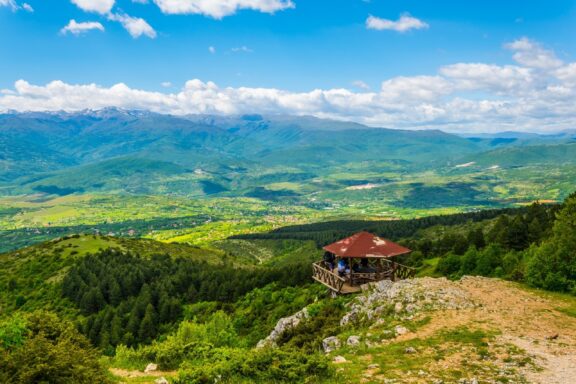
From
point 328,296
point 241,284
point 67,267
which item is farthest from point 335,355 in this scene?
point 67,267

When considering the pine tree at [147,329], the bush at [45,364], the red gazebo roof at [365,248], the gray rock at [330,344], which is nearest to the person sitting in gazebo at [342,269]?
the red gazebo roof at [365,248]

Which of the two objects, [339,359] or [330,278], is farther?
[330,278]

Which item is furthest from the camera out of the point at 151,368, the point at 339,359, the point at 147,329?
the point at 147,329

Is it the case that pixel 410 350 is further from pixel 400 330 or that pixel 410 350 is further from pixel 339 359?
pixel 339 359

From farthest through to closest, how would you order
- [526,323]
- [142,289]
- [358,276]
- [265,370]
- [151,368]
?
[142,289], [358,276], [151,368], [526,323], [265,370]

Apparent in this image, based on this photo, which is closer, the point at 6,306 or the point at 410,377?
the point at 410,377

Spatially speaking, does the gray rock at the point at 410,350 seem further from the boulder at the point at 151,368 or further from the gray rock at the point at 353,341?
the boulder at the point at 151,368

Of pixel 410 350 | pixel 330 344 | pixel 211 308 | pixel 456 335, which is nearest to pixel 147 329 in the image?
pixel 211 308

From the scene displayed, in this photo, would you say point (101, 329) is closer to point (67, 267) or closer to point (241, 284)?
point (241, 284)
